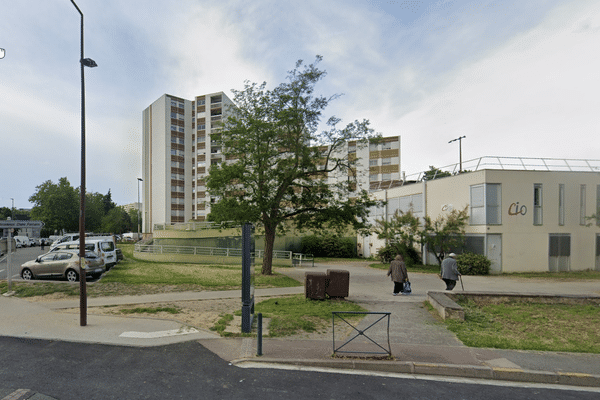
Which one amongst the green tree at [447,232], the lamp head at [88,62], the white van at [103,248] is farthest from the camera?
the green tree at [447,232]

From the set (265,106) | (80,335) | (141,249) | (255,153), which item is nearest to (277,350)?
(80,335)

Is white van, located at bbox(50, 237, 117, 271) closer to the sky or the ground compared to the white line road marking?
closer to the sky

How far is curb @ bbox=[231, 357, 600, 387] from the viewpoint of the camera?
19.3ft

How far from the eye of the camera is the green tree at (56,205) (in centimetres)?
5919

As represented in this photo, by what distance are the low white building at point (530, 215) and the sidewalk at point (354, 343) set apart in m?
12.7

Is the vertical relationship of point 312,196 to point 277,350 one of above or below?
above

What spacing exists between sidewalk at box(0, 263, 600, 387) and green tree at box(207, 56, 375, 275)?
24.8 feet

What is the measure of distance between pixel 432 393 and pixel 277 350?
9.44 feet

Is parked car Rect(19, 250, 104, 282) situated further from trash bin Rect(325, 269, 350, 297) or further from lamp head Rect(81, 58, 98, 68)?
trash bin Rect(325, 269, 350, 297)

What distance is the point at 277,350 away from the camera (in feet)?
22.8

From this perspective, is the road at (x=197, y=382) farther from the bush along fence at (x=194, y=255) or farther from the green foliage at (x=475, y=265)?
the bush along fence at (x=194, y=255)

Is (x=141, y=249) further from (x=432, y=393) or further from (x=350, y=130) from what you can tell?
(x=432, y=393)

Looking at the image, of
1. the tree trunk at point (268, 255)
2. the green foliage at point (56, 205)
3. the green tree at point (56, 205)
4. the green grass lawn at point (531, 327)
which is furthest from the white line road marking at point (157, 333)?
the green tree at point (56, 205)

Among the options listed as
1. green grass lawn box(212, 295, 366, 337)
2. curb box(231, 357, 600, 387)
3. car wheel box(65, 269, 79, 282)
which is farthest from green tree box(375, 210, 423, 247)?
curb box(231, 357, 600, 387)
